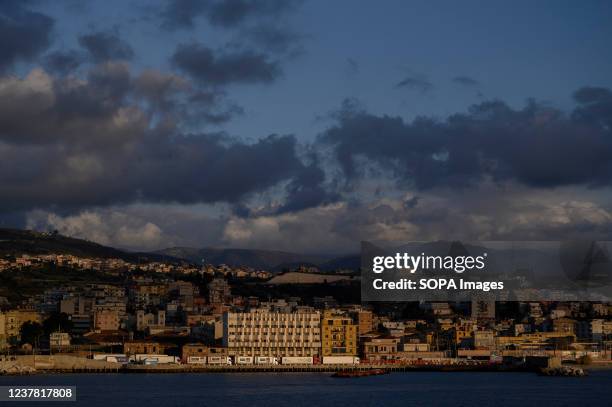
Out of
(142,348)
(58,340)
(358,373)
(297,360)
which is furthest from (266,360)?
(58,340)

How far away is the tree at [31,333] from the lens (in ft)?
283

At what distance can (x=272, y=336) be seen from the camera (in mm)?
77125

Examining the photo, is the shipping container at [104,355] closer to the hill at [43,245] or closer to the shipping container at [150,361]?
the shipping container at [150,361]

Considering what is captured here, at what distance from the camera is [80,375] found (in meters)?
68.4

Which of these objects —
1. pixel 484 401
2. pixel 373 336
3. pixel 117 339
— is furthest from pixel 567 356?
pixel 484 401

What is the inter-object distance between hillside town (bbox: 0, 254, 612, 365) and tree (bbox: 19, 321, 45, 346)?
0.09 m

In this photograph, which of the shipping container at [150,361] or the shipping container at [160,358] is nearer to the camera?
the shipping container at [150,361]

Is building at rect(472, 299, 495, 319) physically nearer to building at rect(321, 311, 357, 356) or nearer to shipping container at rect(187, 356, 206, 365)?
building at rect(321, 311, 357, 356)

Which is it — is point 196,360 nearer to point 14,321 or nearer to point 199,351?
point 199,351

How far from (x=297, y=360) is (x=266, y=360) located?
2.03 m

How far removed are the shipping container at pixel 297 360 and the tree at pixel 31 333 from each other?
21.4m

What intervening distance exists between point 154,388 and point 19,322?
40.6m

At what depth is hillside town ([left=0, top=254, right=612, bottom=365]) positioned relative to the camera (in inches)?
3022

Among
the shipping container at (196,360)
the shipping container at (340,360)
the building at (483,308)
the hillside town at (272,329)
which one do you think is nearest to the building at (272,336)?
the hillside town at (272,329)
